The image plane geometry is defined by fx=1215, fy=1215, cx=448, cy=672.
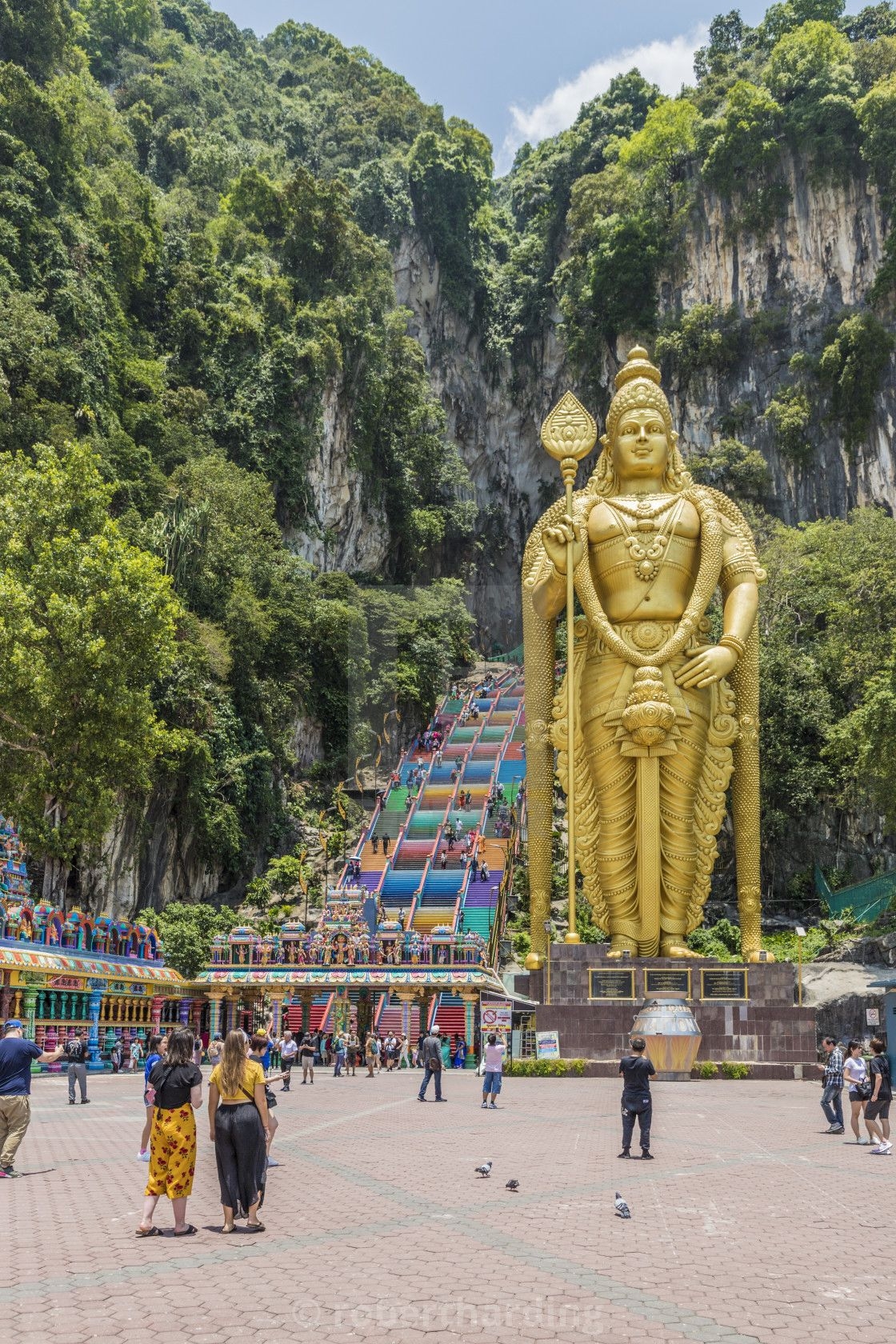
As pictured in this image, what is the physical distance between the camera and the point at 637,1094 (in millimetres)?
7629

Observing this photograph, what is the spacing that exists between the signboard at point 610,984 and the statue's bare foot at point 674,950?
3.24 ft

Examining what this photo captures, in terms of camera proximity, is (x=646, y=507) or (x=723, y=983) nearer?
(x=723, y=983)

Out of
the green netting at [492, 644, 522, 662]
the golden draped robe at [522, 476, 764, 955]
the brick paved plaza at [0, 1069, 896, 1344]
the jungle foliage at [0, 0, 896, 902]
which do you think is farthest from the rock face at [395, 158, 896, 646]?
the brick paved plaza at [0, 1069, 896, 1344]

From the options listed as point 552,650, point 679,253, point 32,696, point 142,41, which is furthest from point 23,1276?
point 142,41

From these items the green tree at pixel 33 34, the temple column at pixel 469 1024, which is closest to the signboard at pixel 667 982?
the temple column at pixel 469 1024

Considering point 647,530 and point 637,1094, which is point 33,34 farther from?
point 637,1094

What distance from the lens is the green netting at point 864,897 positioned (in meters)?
24.2

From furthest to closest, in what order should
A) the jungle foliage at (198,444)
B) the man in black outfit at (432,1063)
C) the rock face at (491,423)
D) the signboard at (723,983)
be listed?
the rock face at (491,423)
the jungle foliage at (198,444)
the signboard at (723,983)
the man in black outfit at (432,1063)

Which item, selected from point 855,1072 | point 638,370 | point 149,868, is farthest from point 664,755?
point 149,868

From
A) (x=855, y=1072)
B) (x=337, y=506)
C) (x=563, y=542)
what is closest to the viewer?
(x=855, y=1072)

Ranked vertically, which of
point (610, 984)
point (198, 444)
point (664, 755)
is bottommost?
point (610, 984)

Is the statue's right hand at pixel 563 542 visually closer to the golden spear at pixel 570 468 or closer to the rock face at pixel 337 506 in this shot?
the golden spear at pixel 570 468

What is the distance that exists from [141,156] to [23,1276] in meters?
51.9

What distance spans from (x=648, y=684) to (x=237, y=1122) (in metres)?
11.6
